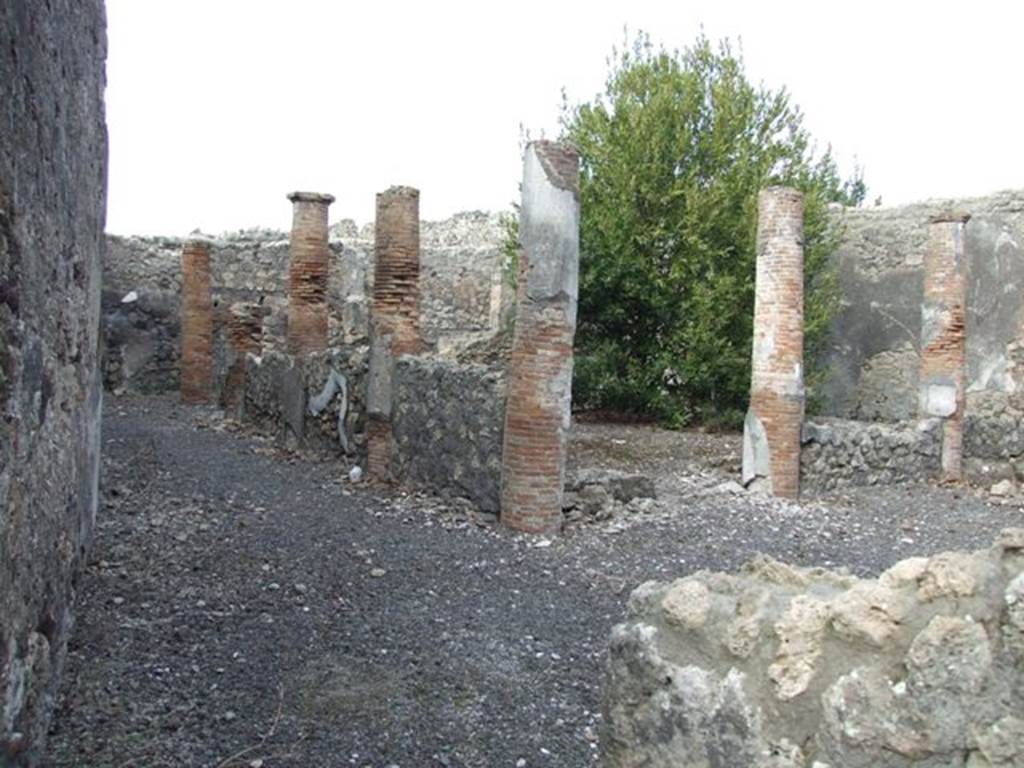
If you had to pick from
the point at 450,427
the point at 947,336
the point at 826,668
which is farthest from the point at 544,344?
the point at 947,336

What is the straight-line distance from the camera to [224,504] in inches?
265

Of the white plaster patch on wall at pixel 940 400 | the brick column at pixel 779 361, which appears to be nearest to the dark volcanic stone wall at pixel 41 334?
the brick column at pixel 779 361

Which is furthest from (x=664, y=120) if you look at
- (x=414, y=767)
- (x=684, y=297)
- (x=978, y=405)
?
(x=414, y=767)

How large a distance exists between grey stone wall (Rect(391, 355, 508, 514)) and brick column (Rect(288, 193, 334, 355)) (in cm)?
378

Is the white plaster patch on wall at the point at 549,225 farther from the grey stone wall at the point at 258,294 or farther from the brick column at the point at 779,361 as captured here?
the grey stone wall at the point at 258,294

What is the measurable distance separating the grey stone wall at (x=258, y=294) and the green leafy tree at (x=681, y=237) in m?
2.51

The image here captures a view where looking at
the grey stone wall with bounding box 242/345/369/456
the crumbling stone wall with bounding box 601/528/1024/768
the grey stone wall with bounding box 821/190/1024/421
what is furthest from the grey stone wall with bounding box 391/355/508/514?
the grey stone wall with bounding box 821/190/1024/421

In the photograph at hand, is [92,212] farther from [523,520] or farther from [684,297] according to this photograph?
[684,297]

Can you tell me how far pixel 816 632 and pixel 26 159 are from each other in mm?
2253

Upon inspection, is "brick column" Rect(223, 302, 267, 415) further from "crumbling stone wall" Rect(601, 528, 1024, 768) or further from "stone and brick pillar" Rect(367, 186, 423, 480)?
"crumbling stone wall" Rect(601, 528, 1024, 768)

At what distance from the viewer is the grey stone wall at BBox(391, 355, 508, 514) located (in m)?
6.90

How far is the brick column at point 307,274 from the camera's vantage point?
1144cm

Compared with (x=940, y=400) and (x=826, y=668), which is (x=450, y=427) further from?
(x=940, y=400)

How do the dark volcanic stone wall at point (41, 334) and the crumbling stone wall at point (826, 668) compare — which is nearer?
the crumbling stone wall at point (826, 668)
